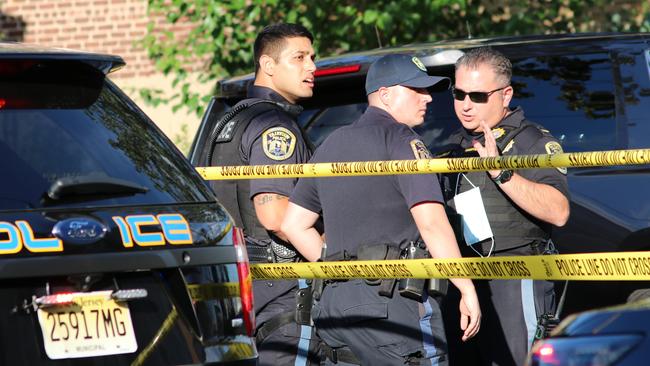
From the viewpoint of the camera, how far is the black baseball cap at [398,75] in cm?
524

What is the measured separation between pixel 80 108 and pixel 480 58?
2148 mm

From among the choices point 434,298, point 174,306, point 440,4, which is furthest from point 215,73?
point 174,306

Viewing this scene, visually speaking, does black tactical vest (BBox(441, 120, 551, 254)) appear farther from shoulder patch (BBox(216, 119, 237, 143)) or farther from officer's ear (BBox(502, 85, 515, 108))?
shoulder patch (BBox(216, 119, 237, 143))

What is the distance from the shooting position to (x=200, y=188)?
4.38 meters

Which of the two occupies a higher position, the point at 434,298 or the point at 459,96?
the point at 459,96

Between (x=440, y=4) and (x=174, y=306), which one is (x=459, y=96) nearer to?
(x=174, y=306)

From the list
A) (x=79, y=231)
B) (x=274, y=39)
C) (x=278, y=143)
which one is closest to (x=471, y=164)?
(x=278, y=143)

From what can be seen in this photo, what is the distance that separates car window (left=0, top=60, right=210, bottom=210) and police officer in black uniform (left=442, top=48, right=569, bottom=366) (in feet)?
5.13

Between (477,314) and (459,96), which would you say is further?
(459,96)

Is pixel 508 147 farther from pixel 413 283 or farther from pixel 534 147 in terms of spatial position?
pixel 413 283

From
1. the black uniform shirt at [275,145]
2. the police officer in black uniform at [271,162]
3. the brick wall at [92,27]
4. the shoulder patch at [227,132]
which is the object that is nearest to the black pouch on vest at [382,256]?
the police officer in black uniform at [271,162]

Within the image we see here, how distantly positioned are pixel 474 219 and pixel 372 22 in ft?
15.7

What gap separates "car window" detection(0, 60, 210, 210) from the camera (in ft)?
13.0

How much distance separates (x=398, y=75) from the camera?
524cm
